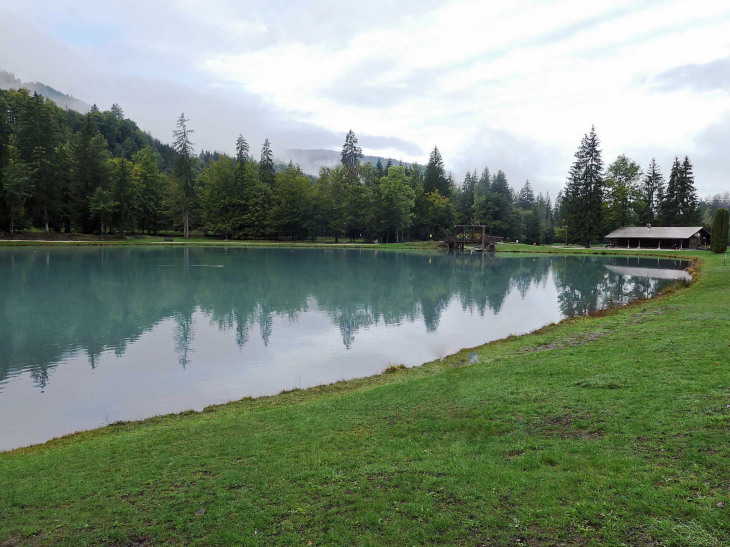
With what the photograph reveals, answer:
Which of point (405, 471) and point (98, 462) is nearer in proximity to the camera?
point (405, 471)

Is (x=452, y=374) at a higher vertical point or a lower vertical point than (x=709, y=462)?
lower

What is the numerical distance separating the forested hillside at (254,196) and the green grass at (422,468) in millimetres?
68292

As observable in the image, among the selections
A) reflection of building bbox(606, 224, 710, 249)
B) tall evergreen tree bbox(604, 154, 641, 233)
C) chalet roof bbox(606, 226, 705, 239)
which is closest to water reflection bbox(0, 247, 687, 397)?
chalet roof bbox(606, 226, 705, 239)

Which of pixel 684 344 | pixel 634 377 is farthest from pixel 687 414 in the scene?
pixel 684 344

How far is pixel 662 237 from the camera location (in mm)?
66438

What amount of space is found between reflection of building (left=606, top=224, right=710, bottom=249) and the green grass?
230 ft

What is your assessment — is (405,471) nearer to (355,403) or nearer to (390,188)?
(355,403)

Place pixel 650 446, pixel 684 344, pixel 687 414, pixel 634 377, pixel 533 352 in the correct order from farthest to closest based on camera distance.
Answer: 1. pixel 533 352
2. pixel 684 344
3. pixel 634 377
4. pixel 687 414
5. pixel 650 446

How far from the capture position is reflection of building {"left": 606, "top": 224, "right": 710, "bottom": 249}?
6588cm

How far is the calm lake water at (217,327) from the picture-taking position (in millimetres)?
11094

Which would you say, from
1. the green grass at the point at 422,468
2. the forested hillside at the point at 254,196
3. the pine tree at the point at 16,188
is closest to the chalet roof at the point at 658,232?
the forested hillside at the point at 254,196

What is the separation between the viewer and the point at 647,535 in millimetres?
4035

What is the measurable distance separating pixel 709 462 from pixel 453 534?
3406mm

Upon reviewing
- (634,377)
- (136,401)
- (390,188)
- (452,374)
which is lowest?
(136,401)
